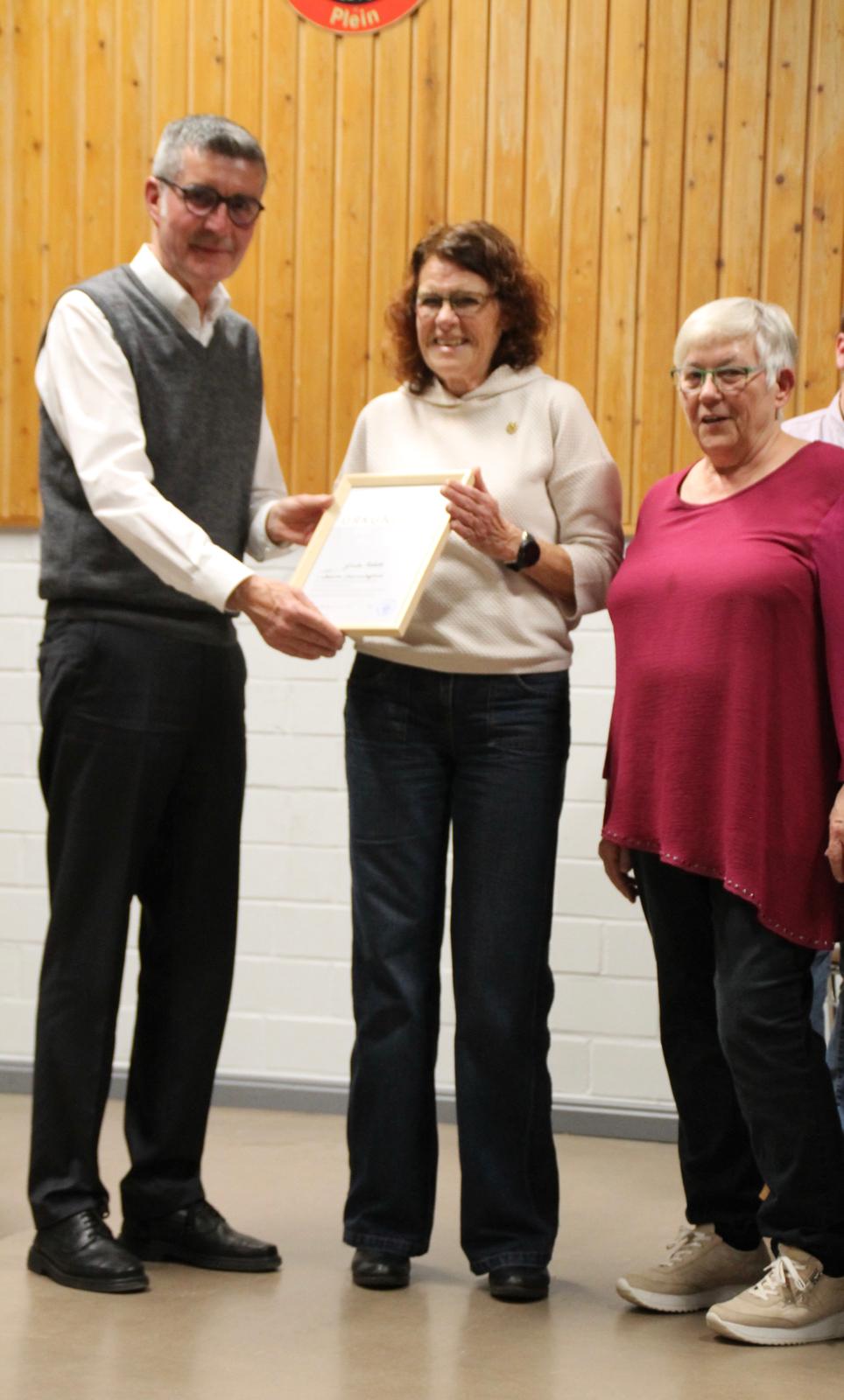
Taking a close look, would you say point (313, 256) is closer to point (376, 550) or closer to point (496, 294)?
point (496, 294)

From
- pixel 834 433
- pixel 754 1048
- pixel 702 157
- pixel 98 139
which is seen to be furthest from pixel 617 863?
pixel 98 139

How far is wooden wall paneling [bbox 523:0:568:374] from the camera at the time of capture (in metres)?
3.96

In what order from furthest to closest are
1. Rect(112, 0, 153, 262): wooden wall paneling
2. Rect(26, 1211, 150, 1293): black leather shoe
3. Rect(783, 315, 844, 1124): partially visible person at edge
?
Rect(112, 0, 153, 262): wooden wall paneling, Rect(783, 315, 844, 1124): partially visible person at edge, Rect(26, 1211, 150, 1293): black leather shoe

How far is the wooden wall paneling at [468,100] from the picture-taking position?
4.00m

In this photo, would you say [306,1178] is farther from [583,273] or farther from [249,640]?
[583,273]

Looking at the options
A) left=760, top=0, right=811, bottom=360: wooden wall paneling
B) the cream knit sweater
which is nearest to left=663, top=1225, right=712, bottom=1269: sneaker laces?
the cream knit sweater

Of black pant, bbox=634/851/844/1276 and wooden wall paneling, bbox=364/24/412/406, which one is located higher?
wooden wall paneling, bbox=364/24/412/406

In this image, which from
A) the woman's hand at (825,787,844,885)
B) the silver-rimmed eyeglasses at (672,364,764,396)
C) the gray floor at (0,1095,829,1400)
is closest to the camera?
the gray floor at (0,1095,829,1400)

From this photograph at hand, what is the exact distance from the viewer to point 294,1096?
164 inches

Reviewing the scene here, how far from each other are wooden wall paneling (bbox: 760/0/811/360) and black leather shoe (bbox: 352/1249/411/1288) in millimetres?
2322

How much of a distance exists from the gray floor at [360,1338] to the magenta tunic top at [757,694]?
2.12 ft

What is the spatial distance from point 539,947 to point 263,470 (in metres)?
0.98

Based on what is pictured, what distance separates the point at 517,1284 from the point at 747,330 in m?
1.54

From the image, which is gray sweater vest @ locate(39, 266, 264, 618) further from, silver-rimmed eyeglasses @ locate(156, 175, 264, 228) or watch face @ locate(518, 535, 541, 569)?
watch face @ locate(518, 535, 541, 569)
